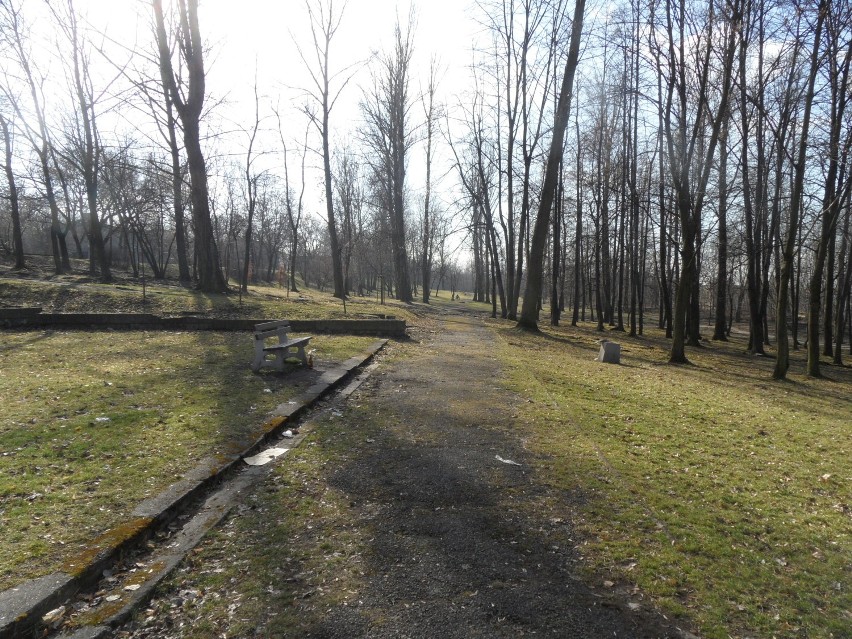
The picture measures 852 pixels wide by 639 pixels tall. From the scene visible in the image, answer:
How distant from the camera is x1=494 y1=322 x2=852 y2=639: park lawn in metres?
2.86

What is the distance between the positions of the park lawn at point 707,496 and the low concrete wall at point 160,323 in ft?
15.7

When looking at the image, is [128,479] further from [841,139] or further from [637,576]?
[841,139]

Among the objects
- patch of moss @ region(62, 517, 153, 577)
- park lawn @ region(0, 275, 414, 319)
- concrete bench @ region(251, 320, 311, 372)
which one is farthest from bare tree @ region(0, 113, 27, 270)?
patch of moss @ region(62, 517, 153, 577)

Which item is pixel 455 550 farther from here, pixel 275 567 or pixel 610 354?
pixel 610 354

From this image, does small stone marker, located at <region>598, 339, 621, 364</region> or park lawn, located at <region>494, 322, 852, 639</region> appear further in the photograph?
small stone marker, located at <region>598, 339, 621, 364</region>

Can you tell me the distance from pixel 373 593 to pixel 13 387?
237 inches

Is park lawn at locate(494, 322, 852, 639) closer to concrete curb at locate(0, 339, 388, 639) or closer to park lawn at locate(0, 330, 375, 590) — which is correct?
concrete curb at locate(0, 339, 388, 639)

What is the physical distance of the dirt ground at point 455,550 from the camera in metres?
2.52

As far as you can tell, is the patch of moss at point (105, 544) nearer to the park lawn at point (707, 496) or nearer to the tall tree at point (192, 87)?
the park lawn at point (707, 496)

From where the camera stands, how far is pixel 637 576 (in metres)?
3.00

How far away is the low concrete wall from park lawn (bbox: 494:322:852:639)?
4781mm

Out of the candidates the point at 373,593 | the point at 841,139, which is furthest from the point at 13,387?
the point at 841,139

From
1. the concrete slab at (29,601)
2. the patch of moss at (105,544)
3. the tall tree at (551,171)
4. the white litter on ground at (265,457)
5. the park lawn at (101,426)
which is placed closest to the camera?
the concrete slab at (29,601)

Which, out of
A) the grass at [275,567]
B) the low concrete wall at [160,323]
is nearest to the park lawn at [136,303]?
the low concrete wall at [160,323]
